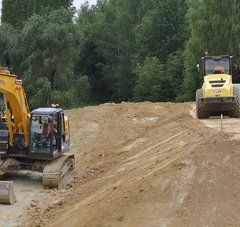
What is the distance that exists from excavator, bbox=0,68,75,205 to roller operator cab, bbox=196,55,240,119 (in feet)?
19.8

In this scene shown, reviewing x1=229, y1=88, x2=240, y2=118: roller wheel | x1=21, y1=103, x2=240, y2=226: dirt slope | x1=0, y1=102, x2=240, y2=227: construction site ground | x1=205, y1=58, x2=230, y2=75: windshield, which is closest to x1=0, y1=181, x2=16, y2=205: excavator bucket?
x1=0, y1=102, x2=240, y2=227: construction site ground

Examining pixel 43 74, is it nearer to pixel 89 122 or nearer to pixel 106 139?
pixel 89 122

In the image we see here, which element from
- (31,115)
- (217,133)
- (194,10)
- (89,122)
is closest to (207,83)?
(217,133)

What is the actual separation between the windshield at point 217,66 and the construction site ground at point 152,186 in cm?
217

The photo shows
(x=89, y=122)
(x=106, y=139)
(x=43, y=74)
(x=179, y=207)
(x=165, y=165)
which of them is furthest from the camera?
(x=43, y=74)

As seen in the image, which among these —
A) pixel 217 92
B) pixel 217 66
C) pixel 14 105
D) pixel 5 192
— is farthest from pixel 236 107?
pixel 5 192

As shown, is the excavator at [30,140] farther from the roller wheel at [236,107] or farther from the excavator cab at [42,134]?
the roller wheel at [236,107]

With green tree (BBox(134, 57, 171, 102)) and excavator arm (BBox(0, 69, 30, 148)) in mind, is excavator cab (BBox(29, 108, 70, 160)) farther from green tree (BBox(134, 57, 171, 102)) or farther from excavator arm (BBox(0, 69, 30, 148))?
green tree (BBox(134, 57, 171, 102))

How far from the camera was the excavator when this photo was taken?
1525cm

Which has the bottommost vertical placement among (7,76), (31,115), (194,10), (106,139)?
(106,139)

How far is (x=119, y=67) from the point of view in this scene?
182 ft

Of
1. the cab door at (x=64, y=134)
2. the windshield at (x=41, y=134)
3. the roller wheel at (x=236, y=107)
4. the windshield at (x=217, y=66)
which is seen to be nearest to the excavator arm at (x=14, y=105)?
the windshield at (x=41, y=134)

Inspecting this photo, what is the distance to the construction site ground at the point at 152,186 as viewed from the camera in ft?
34.2

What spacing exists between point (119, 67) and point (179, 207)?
45387 mm
